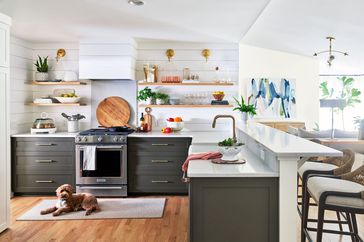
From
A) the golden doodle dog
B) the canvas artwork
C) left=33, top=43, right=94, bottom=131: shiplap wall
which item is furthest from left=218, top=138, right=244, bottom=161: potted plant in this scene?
the canvas artwork

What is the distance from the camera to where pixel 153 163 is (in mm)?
5367

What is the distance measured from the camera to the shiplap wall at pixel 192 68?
5957mm

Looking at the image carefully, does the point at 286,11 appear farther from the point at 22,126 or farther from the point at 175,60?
the point at 22,126

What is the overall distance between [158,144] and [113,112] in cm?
113

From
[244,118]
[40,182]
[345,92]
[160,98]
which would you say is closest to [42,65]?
[40,182]

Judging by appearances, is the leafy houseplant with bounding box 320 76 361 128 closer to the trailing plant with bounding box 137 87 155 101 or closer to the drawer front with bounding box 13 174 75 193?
the trailing plant with bounding box 137 87 155 101

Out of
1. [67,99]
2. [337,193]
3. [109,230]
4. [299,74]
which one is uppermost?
[299,74]

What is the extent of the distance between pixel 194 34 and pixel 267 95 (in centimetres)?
419

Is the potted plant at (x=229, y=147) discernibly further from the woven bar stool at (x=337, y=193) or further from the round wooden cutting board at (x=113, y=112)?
the round wooden cutting board at (x=113, y=112)

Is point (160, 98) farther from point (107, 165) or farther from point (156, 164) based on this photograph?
point (107, 165)

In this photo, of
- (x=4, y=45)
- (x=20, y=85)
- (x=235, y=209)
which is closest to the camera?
(x=235, y=209)

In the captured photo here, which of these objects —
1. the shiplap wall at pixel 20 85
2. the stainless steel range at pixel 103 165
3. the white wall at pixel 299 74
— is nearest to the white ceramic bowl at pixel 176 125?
the stainless steel range at pixel 103 165

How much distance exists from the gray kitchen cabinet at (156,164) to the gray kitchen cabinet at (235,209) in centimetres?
273

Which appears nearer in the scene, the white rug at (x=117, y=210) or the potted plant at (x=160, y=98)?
the white rug at (x=117, y=210)
